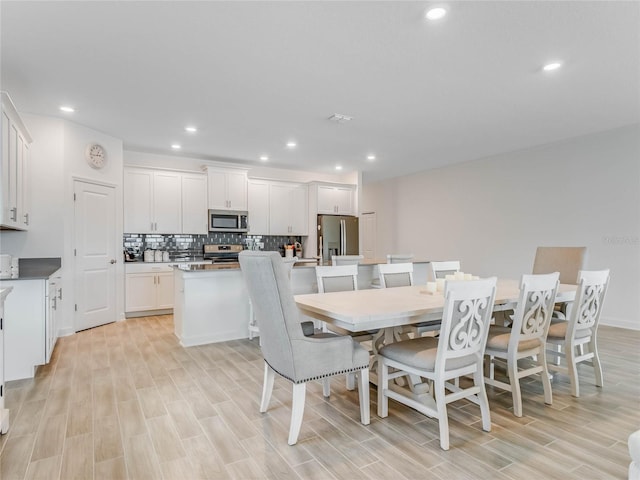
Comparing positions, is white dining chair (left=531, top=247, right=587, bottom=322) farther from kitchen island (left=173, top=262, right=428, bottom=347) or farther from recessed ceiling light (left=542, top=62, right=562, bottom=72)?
kitchen island (left=173, top=262, right=428, bottom=347)

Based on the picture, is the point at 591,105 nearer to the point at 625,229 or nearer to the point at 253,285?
the point at 625,229

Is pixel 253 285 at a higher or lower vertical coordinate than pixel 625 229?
lower

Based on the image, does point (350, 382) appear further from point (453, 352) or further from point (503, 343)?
point (503, 343)

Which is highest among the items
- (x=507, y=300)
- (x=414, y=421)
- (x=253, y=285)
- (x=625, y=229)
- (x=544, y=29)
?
(x=544, y=29)

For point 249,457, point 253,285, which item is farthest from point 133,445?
point 253,285

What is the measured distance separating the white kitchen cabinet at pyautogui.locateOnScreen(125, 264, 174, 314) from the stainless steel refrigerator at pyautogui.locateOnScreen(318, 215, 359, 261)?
110 inches

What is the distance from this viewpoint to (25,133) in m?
3.73

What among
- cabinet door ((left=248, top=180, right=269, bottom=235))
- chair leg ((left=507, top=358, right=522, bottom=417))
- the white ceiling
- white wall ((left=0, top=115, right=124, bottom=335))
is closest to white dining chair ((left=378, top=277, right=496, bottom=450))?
chair leg ((left=507, top=358, right=522, bottom=417))

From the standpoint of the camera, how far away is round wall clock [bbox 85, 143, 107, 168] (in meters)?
4.64

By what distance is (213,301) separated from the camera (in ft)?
13.2

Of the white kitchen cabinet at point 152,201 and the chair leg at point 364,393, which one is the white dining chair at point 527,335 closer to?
the chair leg at point 364,393

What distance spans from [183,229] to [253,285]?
433 centimetres

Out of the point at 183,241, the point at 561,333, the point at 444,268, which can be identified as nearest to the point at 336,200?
the point at 183,241

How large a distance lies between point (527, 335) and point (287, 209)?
513cm
